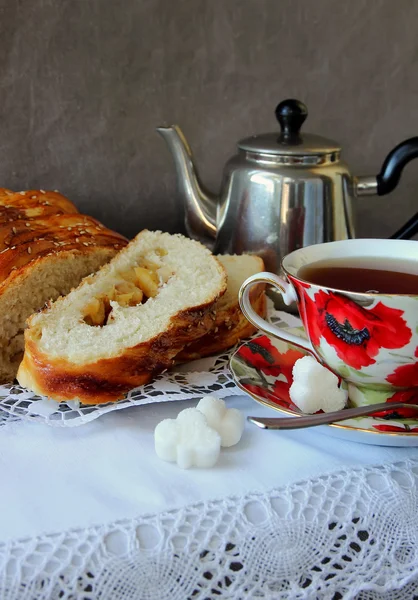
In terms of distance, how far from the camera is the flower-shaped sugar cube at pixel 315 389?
0.75 metres

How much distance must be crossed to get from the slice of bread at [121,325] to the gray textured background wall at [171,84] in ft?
1.35

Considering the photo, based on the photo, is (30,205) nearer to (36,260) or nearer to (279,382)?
(36,260)

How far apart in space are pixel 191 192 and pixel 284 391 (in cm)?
65

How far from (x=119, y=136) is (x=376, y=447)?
0.97 metres

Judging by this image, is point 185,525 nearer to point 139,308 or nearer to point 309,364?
point 309,364

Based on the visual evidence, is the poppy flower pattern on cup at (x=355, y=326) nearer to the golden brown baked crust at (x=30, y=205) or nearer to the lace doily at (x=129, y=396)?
the lace doily at (x=129, y=396)

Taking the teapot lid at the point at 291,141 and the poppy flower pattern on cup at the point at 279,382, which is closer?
the poppy flower pattern on cup at the point at 279,382

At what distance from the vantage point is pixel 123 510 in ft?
2.08

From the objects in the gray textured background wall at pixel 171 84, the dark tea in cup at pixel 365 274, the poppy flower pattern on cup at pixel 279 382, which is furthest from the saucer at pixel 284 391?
the gray textured background wall at pixel 171 84

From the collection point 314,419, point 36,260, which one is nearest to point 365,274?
point 314,419

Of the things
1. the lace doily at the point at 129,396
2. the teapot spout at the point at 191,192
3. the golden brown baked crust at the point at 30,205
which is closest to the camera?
the lace doily at the point at 129,396

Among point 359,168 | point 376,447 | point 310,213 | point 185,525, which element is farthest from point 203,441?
point 359,168

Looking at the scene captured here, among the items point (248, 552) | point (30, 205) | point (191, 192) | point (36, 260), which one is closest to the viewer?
point (248, 552)

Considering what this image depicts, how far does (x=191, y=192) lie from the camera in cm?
135
